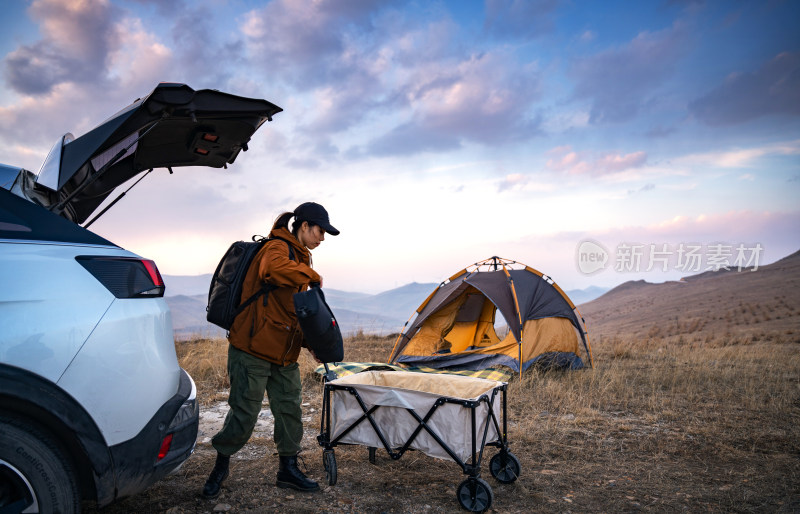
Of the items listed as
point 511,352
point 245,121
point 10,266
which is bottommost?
point 511,352

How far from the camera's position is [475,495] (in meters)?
3.35

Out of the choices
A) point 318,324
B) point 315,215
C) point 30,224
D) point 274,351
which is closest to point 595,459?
point 318,324

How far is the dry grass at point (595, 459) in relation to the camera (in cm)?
345

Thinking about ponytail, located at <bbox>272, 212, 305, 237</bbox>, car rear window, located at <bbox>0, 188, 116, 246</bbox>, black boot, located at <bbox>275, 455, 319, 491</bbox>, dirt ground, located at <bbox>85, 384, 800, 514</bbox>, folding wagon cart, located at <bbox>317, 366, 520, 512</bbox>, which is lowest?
dirt ground, located at <bbox>85, 384, 800, 514</bbox>

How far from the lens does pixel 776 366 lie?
8.90 metres

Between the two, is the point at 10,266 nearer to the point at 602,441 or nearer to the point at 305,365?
the point at 602,441

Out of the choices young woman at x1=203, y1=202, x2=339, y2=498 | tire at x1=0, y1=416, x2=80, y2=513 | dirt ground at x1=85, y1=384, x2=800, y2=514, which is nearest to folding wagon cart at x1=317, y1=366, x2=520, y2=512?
dirt ground at x1=85, y1=384, x2=800, y2=514

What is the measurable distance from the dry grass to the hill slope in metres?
13.2

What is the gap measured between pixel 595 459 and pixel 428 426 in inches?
76.0

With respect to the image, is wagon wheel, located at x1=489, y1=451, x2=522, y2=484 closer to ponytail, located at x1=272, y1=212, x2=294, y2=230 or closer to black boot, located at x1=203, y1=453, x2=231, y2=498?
black boot, located at x1=203, y1=453, x2=231, y2=498

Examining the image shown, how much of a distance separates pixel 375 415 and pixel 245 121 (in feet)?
7.58

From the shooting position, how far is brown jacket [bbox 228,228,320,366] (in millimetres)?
3260

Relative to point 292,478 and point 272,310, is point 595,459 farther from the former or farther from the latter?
point 272,310

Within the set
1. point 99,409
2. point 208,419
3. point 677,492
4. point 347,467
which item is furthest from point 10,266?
point 677,492
